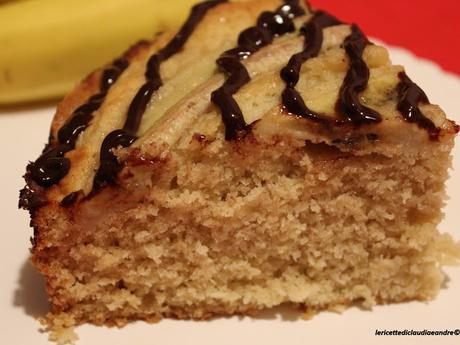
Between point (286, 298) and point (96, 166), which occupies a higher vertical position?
point (96, 166)

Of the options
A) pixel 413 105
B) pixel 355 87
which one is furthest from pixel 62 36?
pixel 413 105

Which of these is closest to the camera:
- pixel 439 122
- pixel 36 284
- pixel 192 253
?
pixel 439 122

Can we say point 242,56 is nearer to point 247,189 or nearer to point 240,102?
point 240,102

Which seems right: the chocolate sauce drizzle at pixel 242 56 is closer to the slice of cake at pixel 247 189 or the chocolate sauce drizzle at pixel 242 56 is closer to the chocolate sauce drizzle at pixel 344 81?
the slice of cake at pixel 247 189

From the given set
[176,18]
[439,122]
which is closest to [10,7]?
[176,18]

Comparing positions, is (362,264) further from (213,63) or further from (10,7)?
(10,7)
